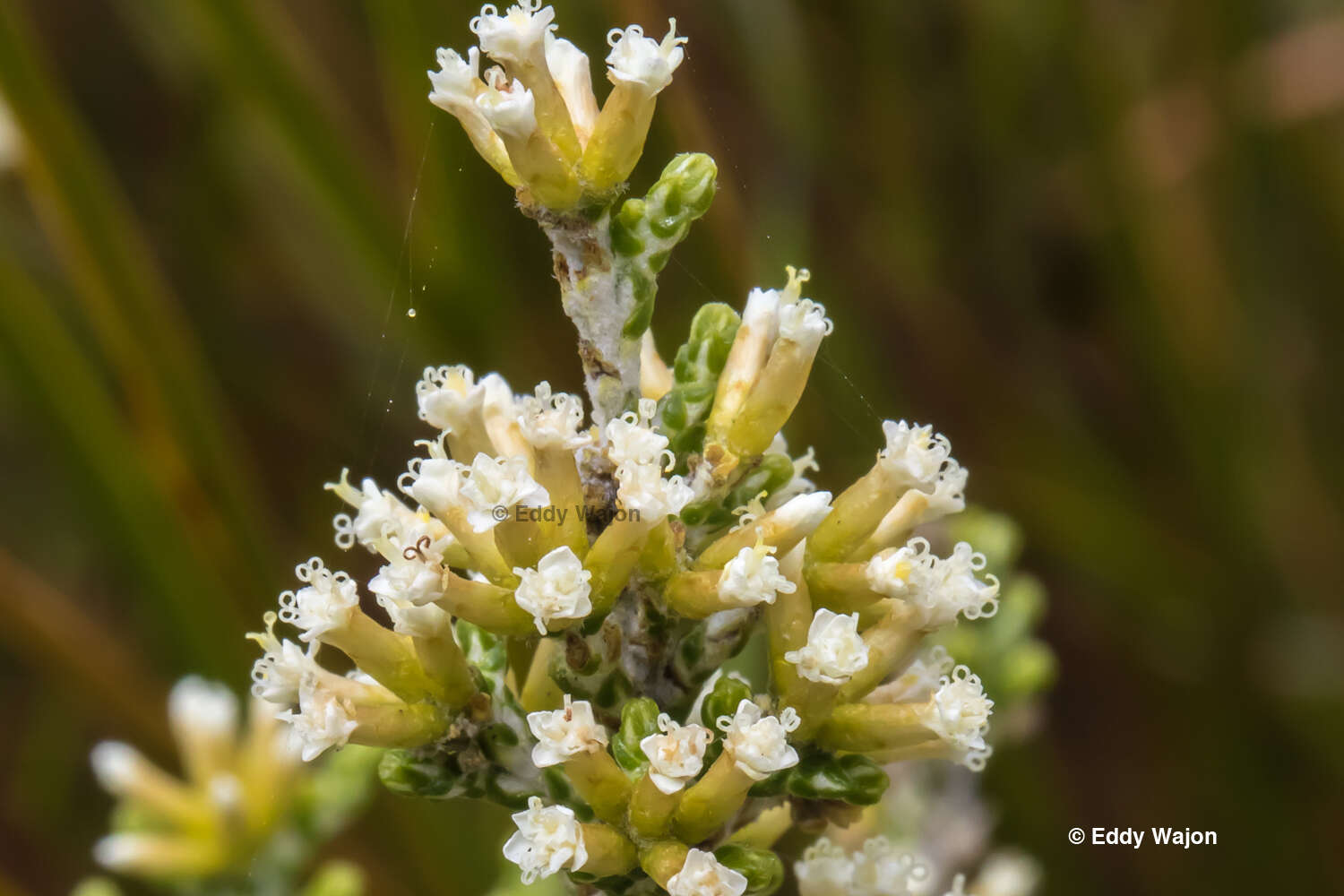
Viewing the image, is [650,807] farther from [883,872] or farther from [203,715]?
[203,715]

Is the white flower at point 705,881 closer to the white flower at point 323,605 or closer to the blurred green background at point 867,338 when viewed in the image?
the white flower at point 323,605

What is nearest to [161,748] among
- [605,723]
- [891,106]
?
Answer: [605,723]

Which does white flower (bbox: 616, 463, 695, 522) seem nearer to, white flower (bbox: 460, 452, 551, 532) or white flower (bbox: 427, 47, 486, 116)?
white flower (bbox: 460, 452, 551, 532)

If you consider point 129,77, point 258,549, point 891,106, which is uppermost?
point 129,77

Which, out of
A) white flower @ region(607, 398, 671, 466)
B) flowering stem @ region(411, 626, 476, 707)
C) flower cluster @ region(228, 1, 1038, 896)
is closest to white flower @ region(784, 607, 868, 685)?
flower cluster @ region(228, 1, 1038, 896)

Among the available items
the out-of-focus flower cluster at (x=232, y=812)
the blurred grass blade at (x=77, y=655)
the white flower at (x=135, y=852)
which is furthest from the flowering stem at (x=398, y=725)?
the blurred grass blade at (x=77, y=655)

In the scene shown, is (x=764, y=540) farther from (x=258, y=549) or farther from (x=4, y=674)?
(x=4, y=674)
